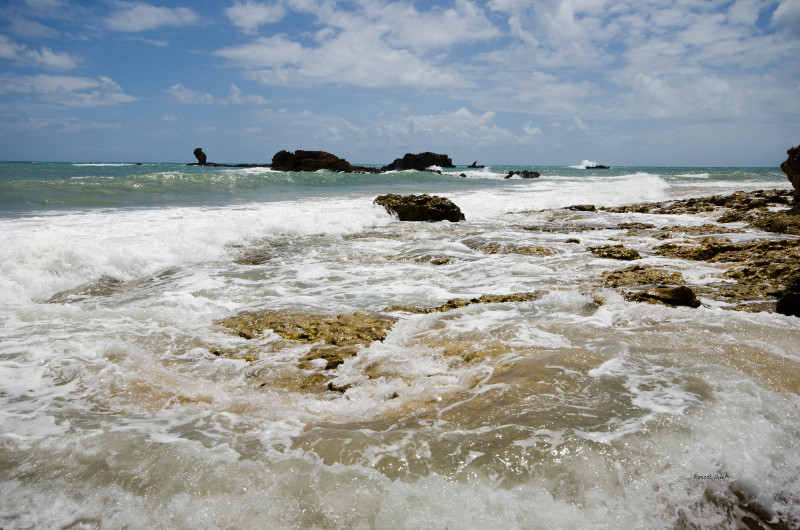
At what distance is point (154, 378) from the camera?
133 inches

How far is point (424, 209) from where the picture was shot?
1297 centimetres

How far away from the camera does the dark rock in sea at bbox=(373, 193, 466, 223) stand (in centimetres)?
1301

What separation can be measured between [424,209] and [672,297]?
874 cm

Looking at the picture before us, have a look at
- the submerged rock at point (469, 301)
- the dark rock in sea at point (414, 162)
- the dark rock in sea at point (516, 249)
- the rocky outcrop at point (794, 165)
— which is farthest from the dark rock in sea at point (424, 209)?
the dark rock in sea at point (414, 162)

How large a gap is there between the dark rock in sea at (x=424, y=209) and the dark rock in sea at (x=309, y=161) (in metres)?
33.5

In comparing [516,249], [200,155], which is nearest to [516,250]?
[516,249]

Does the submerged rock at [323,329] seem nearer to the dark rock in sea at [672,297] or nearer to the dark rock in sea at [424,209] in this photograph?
the dark rock in sea at [672,297]

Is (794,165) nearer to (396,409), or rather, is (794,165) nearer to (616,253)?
(616,253)

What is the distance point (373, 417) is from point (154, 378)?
1.73 meters

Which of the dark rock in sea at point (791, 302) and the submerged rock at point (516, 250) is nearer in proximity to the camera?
the dark rock in sea at point (791, 302)

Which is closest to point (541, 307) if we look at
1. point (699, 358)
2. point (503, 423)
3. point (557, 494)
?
point (699, 358)

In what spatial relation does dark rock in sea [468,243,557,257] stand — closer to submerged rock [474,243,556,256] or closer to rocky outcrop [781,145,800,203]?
submerged rock [474,243,556,256]

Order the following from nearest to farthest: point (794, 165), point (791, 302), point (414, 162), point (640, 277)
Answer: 1. point (791, 302)
2. point (640, 277)
3. point (794, 165)
4. point (414, 162)

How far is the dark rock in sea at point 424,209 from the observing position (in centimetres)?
1301
